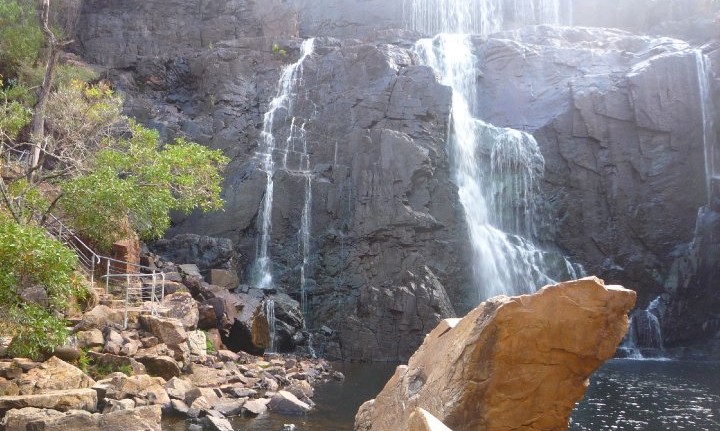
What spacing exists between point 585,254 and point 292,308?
50.2 ft

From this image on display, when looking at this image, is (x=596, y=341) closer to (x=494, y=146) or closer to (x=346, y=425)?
(x=346, y=425)

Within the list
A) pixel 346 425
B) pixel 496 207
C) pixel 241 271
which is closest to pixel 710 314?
pixel 496 207

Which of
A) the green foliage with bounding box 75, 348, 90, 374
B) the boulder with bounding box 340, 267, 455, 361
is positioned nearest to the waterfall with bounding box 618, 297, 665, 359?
the boulder with bounding box 340, 267, 455, 361

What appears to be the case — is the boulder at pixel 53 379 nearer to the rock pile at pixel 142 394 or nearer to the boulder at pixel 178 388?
the rock pile at pixel 142 394

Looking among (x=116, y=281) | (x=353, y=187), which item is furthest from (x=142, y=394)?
(x=353, y=187)

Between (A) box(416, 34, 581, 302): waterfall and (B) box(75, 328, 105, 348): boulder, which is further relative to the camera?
(A) box(416, 34, 581, 302): waterfall

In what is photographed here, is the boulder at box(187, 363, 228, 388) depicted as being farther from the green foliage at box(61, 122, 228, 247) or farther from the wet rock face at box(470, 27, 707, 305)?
the wet rock face at box(470, 27, 707, 305)

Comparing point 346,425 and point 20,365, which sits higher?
point 20,365

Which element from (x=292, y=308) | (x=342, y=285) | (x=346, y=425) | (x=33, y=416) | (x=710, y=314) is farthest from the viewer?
(x=710, y=314)

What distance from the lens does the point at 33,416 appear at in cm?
1101

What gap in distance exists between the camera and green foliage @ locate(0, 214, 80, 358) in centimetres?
1025

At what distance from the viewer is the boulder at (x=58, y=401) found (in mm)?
11789

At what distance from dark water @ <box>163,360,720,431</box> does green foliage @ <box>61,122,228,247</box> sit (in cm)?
506

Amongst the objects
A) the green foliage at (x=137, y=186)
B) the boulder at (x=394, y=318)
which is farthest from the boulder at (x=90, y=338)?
the boulder at (x=394, y=318)
